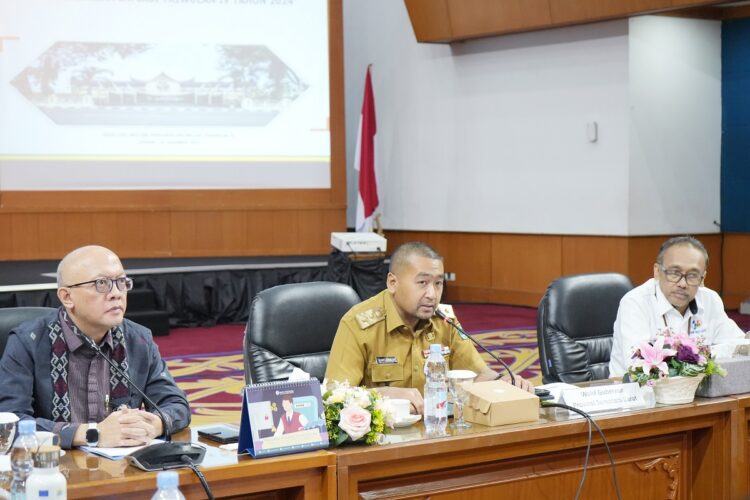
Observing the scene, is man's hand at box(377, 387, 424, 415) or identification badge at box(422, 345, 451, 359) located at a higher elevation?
identification badge at box(422, 345, 451, 359)

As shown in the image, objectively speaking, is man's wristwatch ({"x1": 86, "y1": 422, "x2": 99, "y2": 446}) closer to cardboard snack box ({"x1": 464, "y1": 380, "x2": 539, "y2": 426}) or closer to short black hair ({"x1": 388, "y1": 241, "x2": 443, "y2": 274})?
cardboard snack box ({"x1": 464, "y1": 380, "x2": 539, "y2": 426})

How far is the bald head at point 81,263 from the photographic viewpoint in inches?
108

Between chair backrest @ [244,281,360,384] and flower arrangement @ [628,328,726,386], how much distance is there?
1.11m

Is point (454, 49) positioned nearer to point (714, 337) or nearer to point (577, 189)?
point (577, 189)

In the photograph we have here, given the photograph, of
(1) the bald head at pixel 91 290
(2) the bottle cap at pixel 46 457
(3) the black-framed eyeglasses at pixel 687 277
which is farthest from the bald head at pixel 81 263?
(3) the black-framed eyeglasses at pixel 687 277

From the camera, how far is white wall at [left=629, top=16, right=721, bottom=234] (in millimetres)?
8930

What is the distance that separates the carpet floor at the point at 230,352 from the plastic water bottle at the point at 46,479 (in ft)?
10.9

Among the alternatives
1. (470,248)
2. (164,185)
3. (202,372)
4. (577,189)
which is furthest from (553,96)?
(202,372)

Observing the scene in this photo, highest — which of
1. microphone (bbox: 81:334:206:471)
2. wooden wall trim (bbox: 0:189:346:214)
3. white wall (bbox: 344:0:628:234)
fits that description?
white wall (bbox: 344:0:628:234)

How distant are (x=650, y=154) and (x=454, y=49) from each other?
2679 mm

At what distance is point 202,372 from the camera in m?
6.94

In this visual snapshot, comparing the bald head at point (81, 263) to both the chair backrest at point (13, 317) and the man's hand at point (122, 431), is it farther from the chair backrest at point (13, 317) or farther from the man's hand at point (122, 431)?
the man's hand at point (122, 431)

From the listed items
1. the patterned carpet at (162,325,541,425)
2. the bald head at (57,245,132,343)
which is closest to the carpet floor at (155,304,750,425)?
the patterned carpet at (162,325,541,425)

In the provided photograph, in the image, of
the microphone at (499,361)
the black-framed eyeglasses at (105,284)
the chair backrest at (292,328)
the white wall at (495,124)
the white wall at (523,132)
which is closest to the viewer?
the black-framed eyeglasses at (105,284)
